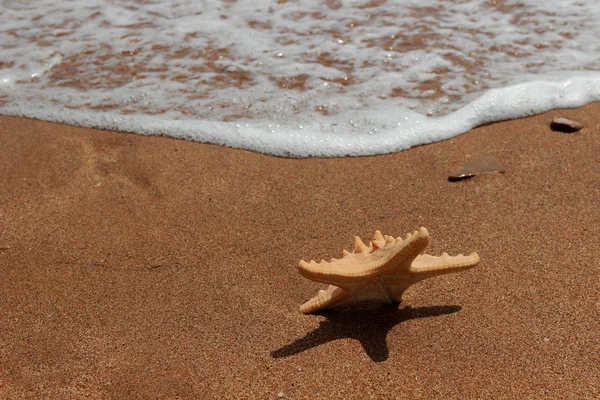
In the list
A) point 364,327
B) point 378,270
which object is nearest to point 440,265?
point 378,270

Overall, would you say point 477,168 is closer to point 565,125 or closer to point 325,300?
point 565,125

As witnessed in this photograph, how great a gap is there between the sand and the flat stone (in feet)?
0.20

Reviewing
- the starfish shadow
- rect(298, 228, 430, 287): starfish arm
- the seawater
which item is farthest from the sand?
rect(298, 228, 430, 287): starfish arm

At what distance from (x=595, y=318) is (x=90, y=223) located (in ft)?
7.32

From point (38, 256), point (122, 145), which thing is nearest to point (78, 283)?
point (38, 256)

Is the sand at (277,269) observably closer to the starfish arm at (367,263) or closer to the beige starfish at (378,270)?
the beige starfish at (378,270)

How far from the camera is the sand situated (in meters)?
2.09

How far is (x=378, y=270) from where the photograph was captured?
2.05 m

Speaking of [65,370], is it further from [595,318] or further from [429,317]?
[595,318]

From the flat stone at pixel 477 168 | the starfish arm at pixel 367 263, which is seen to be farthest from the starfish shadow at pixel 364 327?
the flat stone at pixel 477 168

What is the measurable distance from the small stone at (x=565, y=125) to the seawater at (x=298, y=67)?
22 cm

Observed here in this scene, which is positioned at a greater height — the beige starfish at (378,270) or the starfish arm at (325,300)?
the beige starfish at (378,270)

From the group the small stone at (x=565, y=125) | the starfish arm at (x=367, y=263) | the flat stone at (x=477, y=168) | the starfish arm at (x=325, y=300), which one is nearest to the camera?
the starfish arm at (x=367, y=263)

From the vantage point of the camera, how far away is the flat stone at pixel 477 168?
3.12 m
